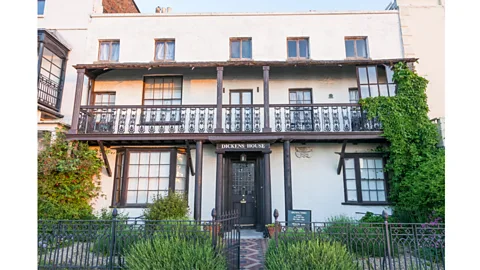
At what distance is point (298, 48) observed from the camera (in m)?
11.2

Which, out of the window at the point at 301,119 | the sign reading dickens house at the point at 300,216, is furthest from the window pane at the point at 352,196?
the sign reading dickens house at the point at 300,216

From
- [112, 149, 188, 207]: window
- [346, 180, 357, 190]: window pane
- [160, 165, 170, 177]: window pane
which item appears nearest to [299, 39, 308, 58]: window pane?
[346, 180, 357, 190]: window pane

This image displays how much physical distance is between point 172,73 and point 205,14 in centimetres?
288

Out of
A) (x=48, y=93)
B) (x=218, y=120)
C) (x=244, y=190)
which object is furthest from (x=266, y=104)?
(x=48, y=93)

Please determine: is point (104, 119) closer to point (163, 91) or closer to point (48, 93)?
point (163, 91)

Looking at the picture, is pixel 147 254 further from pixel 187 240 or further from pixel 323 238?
pixel 323 238

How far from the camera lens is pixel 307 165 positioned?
10109mm

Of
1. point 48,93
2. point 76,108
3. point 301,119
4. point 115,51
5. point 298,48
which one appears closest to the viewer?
point 76,108

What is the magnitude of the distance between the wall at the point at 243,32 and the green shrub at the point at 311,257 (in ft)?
26.2

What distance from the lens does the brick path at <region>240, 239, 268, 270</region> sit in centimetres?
586

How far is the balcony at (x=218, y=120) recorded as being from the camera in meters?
9.38

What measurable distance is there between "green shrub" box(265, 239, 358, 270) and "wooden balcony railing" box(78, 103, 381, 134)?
16.7 feet

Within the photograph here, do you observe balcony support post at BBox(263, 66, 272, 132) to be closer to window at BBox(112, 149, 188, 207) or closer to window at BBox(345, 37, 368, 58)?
window at BBox(112, 149, 188, 207)

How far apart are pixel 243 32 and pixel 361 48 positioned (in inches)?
189
